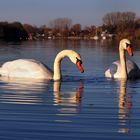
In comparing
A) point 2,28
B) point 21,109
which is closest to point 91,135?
point 21,109

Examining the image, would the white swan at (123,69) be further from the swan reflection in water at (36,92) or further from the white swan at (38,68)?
the swan reflection in water at (36,92)

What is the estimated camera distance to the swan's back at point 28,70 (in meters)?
14.7

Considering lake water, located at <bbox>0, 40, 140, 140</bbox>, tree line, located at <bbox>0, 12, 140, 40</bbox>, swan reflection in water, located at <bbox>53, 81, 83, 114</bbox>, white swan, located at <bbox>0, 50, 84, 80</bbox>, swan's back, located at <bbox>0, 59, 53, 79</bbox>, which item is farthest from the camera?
tree line, located at <bbox>0, 12, 140, 40</bbox>

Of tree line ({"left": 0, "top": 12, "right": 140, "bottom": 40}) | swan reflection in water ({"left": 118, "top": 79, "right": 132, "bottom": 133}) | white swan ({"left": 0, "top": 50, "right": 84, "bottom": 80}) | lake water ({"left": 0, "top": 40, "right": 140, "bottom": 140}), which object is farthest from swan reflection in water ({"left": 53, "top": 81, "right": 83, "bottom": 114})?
tree line ({"left": 0, "top": 12, "right": 140, "bottom": 40})

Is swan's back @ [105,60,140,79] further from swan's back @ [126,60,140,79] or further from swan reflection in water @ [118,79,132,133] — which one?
swan reflection in water @ [118,79,132,133]

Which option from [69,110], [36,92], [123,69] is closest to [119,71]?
[123,69]

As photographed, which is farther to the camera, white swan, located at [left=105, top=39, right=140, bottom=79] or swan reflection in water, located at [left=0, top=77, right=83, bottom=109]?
white swan, located at [left=105, top=39, right=140, bottom=79]

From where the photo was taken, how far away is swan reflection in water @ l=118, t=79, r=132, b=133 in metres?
7.33

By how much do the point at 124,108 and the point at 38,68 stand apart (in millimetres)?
5938

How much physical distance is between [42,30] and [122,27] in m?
31.8

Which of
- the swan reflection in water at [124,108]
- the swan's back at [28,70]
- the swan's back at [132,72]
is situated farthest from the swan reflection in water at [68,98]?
the swan's back at [132,72]

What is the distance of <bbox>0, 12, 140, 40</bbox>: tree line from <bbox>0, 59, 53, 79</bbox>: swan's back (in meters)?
91.2

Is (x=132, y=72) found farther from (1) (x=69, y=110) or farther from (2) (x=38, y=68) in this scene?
(1) (x=69, y=110)

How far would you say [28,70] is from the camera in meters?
14.9
